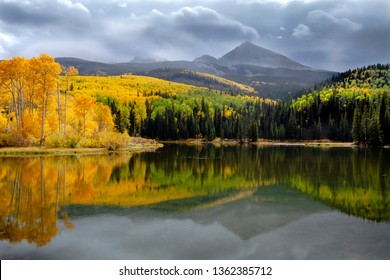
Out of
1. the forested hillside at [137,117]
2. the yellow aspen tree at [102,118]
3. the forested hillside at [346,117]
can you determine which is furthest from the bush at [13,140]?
the forested hillside at [346,117]

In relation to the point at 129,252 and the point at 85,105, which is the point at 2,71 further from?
the point at 129,252

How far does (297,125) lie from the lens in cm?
15888

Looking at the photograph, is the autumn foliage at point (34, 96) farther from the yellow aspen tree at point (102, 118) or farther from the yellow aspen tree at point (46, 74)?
→ the yellow aspen tree at point (102, 118)

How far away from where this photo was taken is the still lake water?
41.1 feet

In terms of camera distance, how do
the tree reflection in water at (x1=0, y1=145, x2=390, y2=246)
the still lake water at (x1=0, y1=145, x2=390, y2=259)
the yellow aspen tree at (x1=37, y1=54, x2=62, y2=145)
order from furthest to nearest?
the yellow aspen tree at (x1=37, y1=54, x2=62, y2=145)
the tree reflection in water at (x1=0, y1=145, x2=390, y2=246)
the still lake water at (x1=0, y1=145, x2=390, y2=259)

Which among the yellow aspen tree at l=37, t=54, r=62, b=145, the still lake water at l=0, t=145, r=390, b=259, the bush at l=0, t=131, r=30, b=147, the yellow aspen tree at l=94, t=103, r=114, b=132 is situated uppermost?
the yellow aspen tree at l=37, t=54, r=62, b=145

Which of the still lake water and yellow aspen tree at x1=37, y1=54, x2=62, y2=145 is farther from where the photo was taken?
yellow aspen tree at x1=37, y1=54, x2=62, y2=145

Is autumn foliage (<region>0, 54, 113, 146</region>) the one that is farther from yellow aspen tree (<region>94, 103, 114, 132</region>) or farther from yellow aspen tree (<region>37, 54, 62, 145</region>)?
yellow aspen tree (<region>94, 103, 114, 132</region>)

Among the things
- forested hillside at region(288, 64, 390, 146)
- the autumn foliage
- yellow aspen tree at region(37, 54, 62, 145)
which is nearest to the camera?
yellow aspen tree at region(37, 54, 62, 145)

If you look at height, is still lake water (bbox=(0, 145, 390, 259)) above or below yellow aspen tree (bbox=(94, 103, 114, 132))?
below

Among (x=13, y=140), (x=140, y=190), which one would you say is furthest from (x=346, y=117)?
(x=140, y=190)

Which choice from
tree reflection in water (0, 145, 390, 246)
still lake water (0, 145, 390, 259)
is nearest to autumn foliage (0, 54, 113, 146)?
tree reflection in water (0, 145, 390, 246)

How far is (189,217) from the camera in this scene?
17.3m

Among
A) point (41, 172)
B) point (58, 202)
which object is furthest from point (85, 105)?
point (58, 202)
